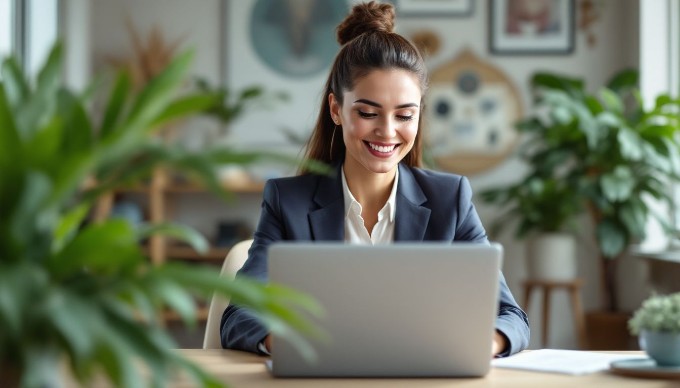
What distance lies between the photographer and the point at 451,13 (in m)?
5.54

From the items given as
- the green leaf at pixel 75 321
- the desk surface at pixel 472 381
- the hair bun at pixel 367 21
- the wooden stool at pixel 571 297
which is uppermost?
the hair bun at pixel 367 21

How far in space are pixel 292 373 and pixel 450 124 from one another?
4.10 meters

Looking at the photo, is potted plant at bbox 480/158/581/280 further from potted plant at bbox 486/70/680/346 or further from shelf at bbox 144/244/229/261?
shelf at bbox 144/244/229/261

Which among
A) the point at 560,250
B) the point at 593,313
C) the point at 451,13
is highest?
the point at 451,13

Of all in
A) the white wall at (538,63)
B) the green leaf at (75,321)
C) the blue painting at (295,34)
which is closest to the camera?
the green leaf at (75,321)

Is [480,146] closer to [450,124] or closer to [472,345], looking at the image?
[450,124]

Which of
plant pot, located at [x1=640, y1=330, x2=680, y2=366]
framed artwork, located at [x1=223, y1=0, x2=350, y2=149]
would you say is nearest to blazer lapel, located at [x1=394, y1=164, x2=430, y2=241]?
plant pot, located at [x1=640, y1=330, x2=680, y2=366]

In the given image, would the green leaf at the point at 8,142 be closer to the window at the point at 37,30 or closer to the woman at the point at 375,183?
the woman at the point at 375,183

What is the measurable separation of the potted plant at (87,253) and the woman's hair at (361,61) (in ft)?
4.23

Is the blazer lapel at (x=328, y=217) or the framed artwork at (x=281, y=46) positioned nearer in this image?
the blazer lapel at (x=328, y=217)

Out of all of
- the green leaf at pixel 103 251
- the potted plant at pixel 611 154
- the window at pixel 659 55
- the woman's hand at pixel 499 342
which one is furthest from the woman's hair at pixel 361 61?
the window at pixel 659 55

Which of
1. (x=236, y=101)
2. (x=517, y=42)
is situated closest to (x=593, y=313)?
(x=517, y=42)

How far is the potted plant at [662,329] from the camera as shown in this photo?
1.57 metres

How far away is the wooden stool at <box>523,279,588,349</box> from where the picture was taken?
4984mm
